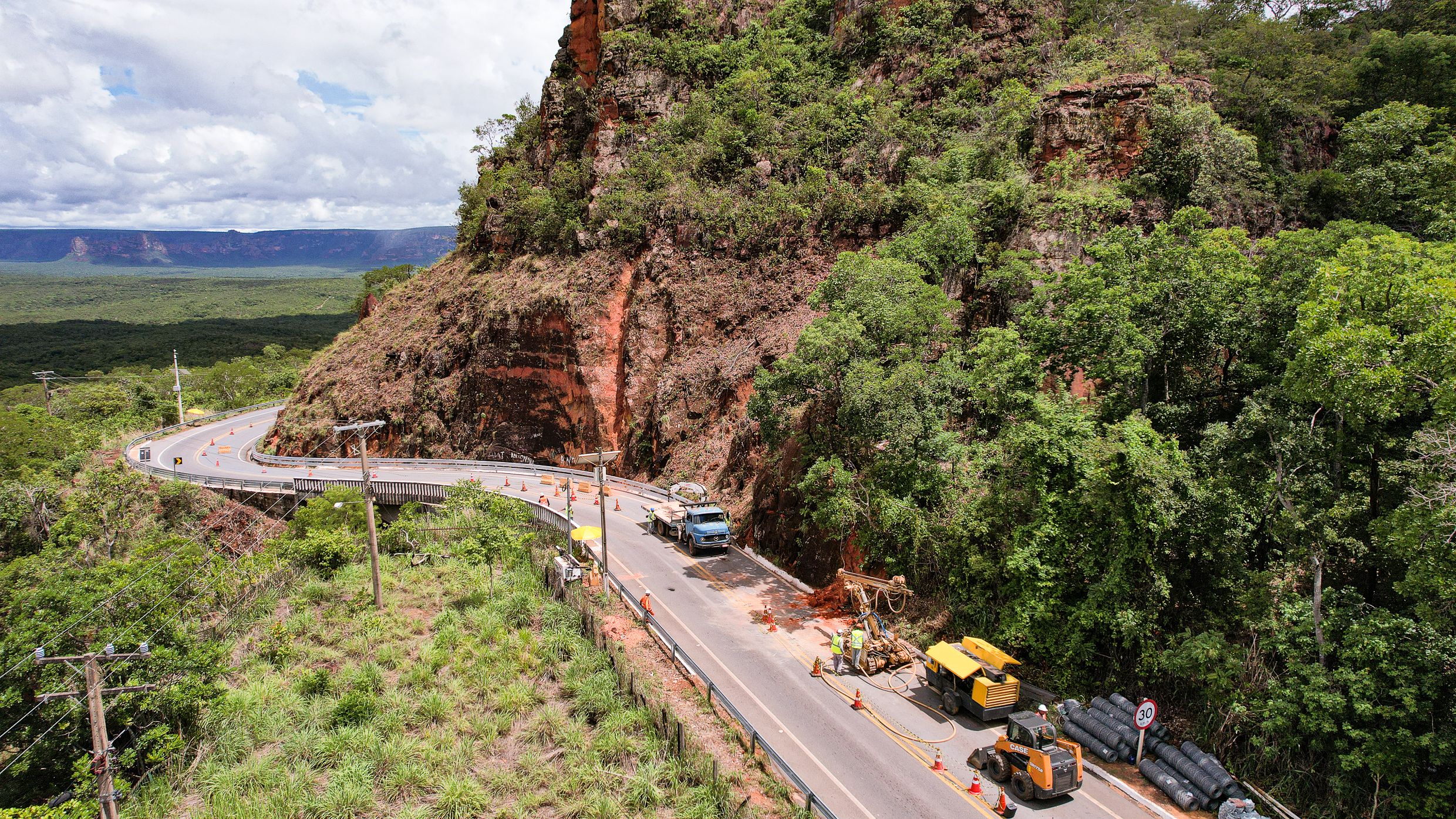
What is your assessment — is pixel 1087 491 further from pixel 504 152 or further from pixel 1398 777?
pixel 504 152

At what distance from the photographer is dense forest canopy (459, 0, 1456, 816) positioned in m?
12.9

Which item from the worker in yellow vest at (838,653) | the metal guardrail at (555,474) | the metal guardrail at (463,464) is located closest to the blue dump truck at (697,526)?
the metal guardrail at (555,474)

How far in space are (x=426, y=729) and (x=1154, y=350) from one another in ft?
68.9

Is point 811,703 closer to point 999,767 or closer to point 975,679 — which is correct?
point 975,679

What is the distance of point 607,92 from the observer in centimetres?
4994

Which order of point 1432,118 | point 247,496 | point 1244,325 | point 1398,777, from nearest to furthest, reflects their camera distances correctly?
point 1398,777
point 1244,325
point 1432,118
point 247,496

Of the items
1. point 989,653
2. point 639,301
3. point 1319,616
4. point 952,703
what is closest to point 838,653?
point 952,703

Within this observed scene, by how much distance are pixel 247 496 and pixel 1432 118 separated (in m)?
60.1

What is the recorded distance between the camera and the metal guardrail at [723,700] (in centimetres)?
1324

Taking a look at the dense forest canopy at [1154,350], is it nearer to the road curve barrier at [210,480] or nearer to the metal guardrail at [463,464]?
the metal guardrail at [463,464]

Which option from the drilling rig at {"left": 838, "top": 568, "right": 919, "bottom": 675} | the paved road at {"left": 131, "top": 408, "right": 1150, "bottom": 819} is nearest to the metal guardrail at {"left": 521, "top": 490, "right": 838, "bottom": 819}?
the paved road at {"left": 131, "top": 408, "right": 1150, "bottom": 819}

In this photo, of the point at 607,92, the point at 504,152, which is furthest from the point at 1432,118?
the point at 504,152

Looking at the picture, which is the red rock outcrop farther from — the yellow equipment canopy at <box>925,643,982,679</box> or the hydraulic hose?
the hydraulic hose

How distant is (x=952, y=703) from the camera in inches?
659
